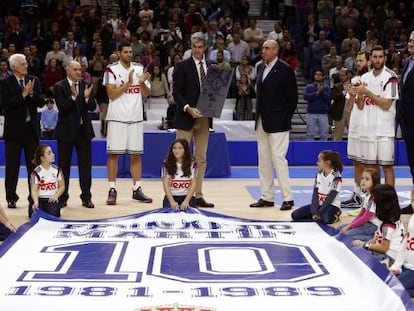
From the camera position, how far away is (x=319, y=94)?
46.9 feet

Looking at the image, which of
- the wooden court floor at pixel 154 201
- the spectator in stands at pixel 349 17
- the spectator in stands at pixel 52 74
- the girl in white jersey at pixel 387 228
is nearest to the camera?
the girl in white jersey at pixel 387 228

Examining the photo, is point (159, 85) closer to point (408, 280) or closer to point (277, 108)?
point (277, 108)

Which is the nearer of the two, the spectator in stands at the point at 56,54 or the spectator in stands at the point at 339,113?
the spectator in stands at the point at 339,113

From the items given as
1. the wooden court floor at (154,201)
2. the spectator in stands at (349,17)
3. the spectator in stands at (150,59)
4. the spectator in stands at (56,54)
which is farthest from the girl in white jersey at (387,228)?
the spectator in stands at (349,17)

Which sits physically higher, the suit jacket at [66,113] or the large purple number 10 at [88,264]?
the suit jacket at [66,113]

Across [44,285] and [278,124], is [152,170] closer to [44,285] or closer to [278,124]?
[278,124]

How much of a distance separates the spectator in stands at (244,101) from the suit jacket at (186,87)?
6.35 metres

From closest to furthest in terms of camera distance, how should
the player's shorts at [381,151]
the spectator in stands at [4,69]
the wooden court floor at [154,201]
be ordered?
the wooden court floor at [154,201] → the player's shorts at [381,151] → the spectator in stands at [4,69]

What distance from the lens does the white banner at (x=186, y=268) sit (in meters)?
4.73

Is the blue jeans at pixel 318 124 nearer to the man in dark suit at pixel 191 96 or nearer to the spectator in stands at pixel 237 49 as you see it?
the spectator in stands at pixel 237 49

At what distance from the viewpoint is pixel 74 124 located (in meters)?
8.66

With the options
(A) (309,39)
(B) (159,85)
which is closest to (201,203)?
(B) (159,85)

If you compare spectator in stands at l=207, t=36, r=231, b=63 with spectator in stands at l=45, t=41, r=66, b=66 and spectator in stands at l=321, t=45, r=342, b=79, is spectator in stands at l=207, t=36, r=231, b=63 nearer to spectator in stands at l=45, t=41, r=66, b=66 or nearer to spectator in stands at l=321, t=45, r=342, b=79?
spectator in stands at l=321, t=45, r=342, b=79

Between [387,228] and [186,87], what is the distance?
3.68 m
